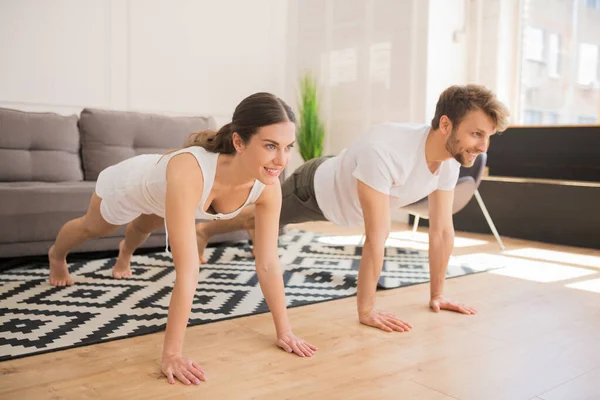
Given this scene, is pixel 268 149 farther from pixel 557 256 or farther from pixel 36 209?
pixel 557 256

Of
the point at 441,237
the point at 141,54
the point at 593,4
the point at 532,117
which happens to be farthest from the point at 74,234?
the point at 593,4

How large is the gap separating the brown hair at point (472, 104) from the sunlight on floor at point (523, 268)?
133 centimetres

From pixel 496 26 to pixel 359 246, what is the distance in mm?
2520

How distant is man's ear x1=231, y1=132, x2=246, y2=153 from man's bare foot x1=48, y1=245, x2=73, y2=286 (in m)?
1.35

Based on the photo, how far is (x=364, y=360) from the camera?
1786mm

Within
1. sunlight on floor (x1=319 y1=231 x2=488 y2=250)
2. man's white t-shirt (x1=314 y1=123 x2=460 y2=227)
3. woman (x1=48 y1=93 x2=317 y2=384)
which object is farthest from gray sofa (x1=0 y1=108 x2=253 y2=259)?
man's white t-shirt (x1=314 y1=123 x2=460 y2=227)

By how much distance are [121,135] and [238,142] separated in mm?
2556

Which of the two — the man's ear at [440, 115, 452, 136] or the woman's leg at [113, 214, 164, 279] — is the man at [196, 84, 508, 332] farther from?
the woman's leg at [113, 214, 164, 279]

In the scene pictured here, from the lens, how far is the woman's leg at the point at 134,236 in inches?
103

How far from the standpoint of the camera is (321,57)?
20.4 ft

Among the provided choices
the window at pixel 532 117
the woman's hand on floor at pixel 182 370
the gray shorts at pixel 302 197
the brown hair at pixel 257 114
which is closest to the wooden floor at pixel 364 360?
the woman's hand on floor at pixel 182 370

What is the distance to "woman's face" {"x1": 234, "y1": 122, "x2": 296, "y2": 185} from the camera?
163cm

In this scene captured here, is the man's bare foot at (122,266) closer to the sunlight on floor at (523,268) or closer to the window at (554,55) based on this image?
the sunlight on floor at (523,268)

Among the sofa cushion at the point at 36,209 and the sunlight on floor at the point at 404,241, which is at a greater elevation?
the sofa cushion at the point at 36,209
